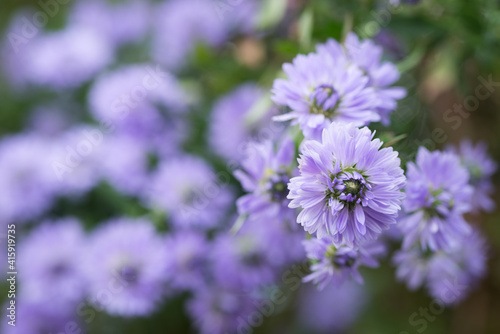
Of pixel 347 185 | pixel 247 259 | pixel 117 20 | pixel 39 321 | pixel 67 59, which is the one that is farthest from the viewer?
pixel 117 20

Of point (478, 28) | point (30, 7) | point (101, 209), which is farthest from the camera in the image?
point (30, 7)

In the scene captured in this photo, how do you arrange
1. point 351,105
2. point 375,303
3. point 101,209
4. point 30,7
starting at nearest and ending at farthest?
point 351,105
point 101,209
point 375,303
point 30,7

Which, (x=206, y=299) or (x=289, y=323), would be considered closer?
(x=206, y=299)

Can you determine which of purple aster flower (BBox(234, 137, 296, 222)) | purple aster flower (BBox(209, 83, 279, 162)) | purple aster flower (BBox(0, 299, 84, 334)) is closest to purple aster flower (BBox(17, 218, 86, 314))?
purple aster flower (BBox(0, 299, 84, 334))

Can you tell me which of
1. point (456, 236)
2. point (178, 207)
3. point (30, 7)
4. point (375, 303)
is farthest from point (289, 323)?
point (30, 7)

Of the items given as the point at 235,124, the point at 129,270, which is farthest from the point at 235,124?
the point at 129,270

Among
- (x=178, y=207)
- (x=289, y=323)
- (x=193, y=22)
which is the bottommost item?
(x=289, y=323)

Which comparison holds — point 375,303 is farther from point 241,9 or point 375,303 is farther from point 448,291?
point 241,9

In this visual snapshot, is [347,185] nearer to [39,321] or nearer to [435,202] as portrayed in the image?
[435,202]
